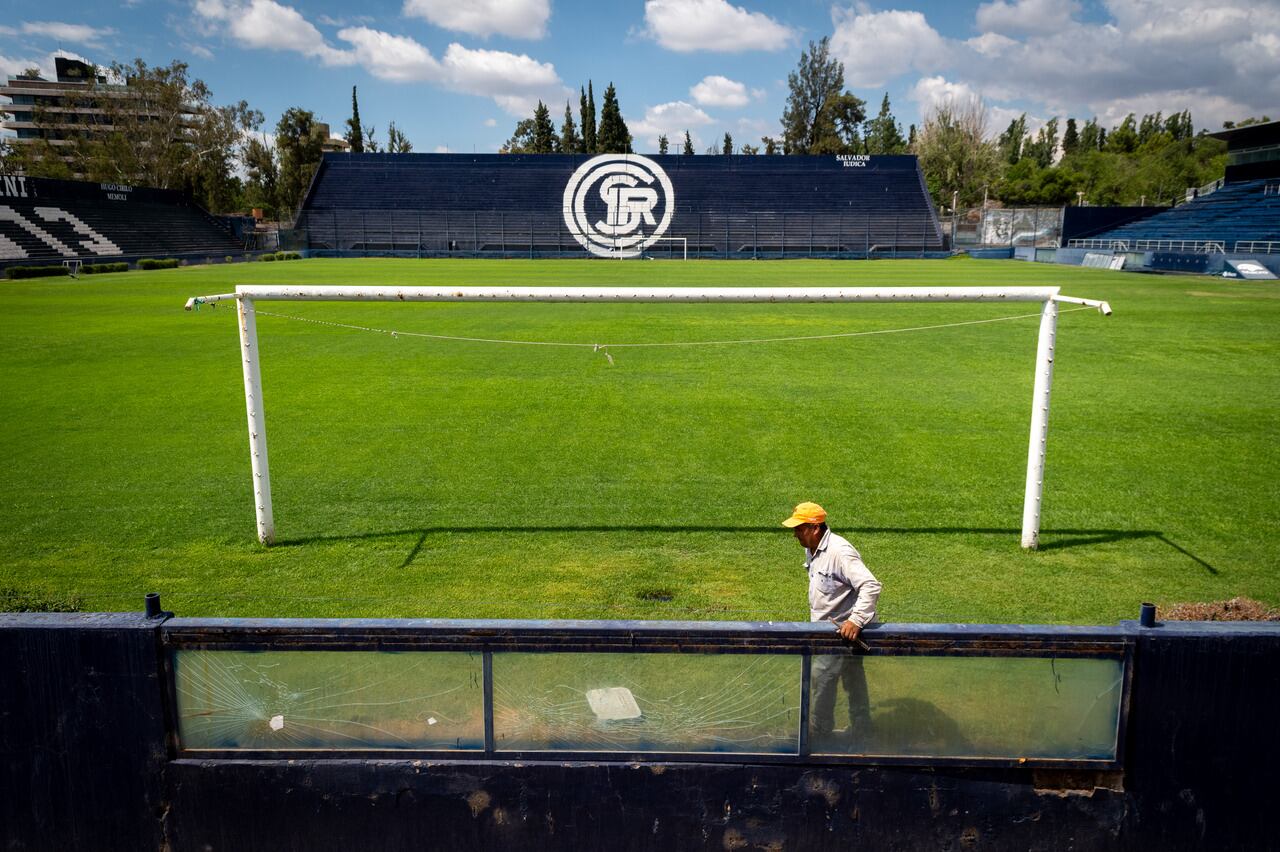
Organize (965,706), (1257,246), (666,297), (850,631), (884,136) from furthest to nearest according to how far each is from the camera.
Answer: (884,136)
(1257,246)
(666,297)
(965,706)
(850,631)

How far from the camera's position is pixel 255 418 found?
789cm

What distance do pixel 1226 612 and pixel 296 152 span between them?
295ft

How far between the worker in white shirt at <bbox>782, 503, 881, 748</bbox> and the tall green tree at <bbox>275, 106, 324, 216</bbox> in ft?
285

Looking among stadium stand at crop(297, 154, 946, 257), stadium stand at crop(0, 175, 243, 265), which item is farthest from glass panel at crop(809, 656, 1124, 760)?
stadium stand at crop(297, 154, 946, 257)

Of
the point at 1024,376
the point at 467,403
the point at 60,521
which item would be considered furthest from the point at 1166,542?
the point at 60,521

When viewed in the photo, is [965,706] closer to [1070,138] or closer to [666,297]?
[666,297]

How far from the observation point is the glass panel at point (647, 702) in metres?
3.59

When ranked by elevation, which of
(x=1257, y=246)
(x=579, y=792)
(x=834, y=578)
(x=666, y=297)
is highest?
(x=1257, y=246)

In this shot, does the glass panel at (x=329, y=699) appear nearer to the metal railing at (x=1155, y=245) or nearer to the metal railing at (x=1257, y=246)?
the metal railing at (x=1257, y=246)

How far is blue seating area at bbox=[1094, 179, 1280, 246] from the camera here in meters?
46.3

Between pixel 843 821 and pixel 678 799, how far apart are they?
2.38ft

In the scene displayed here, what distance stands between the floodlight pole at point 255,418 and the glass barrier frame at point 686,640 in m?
4.58

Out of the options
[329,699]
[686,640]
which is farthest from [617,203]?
[686,640]

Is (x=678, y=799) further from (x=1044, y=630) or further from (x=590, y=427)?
(x=590, y=427)
